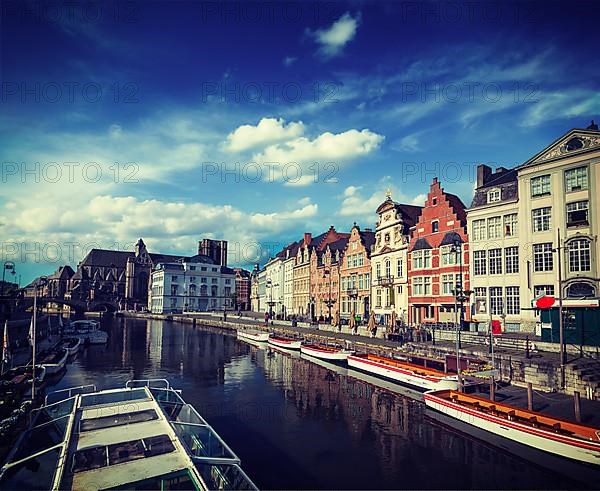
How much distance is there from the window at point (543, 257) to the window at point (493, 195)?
21.2 ft

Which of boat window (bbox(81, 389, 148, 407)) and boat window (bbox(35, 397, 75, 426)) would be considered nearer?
boat window (bbox(35, 397, 75, 426))

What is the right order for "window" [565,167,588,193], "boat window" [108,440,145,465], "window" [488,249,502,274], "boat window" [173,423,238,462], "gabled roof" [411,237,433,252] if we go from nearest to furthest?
"boat window" [108,440,145,465] < "boat window" [173,423,238,462] < "window" [565,167,588,193] < "window" [488,249,502,274] < "gabled roof" [411,237,433,252]

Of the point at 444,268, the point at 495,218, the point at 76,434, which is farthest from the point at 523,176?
the point at 76,434

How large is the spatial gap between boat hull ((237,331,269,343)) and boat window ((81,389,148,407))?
41801 mm

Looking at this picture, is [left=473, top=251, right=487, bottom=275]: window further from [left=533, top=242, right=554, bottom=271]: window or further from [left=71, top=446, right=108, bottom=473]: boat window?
[left=71, top=446, right=108, bottom=473]: boat window

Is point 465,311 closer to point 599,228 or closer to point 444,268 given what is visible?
point 444,268

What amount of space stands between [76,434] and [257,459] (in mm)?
7484

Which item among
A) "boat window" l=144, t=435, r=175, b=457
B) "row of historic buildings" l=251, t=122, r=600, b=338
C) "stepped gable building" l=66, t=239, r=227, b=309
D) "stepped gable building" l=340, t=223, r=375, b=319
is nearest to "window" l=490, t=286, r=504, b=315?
"row of historic buildings" l=251, t=122, r=600, b=338

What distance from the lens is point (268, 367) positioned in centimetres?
3931

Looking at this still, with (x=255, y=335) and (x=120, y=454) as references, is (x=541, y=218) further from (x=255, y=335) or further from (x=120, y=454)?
(x=255, y=335)

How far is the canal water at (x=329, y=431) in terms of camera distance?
50.0ft

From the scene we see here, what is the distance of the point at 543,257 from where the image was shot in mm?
35281

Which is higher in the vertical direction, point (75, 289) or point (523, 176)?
point (523, 176)

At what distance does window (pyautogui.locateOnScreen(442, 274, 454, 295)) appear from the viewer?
43.9 meters
